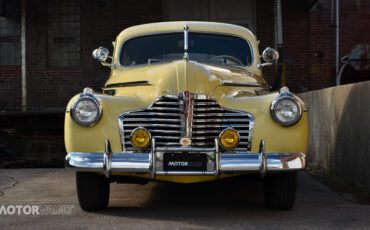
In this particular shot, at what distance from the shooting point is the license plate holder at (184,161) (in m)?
4.27

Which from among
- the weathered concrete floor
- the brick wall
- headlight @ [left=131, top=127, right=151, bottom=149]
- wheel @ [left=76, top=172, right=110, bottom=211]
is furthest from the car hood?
the brick wall

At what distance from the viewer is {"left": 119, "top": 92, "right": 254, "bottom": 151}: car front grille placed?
4.41 m

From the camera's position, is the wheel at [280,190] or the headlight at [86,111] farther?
the wheel at [280,190]

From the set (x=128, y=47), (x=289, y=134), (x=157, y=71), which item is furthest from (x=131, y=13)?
(x=289, y=134)

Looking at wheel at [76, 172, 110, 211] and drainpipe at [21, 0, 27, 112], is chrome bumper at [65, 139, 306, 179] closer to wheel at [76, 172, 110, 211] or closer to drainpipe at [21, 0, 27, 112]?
wheel at [76, 172, 110, 211]

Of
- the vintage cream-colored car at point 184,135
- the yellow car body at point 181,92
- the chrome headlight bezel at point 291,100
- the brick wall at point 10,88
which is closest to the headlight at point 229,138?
the vintage cream-colored car at point 184,135

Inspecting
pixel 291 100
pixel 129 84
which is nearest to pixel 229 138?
pixel 291 100

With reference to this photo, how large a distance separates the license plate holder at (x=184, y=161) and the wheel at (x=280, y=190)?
781 millimetres

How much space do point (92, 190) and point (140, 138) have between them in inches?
28.5

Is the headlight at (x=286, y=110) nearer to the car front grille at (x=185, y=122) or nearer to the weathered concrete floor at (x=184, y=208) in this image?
the car front grille at (x=185, y=122)

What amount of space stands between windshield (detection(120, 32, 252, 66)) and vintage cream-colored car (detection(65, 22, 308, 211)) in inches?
32.0

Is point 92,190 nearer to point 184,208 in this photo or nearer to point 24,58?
point 184,208

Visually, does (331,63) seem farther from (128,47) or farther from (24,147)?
(128,47)

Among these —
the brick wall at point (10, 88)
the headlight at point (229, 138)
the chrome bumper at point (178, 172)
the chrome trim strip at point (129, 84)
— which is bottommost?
the chrome bumper at point (178, 172)
